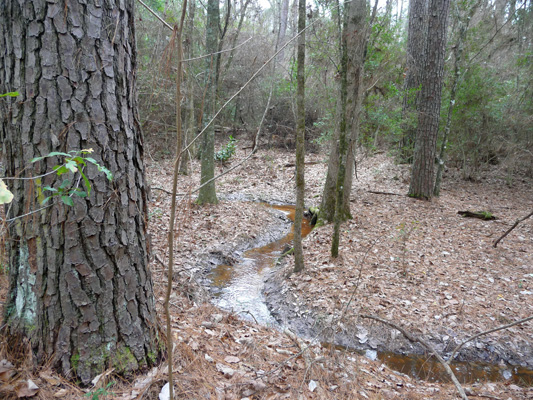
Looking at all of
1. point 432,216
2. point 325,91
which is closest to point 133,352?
point 432,216

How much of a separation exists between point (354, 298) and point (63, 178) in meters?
4.18

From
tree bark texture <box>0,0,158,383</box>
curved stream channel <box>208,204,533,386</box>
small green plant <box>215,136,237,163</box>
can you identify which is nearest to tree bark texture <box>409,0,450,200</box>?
curved stream channel <box>208,204,533,386</box>

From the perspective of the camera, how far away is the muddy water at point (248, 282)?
485cm

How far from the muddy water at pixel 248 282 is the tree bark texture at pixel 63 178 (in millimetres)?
2493

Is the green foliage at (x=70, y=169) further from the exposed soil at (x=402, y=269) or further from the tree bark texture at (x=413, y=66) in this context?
the tree bark texture at (x=413, y=66)

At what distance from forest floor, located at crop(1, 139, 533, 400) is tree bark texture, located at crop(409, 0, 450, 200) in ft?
3.15

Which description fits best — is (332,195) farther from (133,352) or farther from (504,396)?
(133,352)

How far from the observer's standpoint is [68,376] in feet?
5.80

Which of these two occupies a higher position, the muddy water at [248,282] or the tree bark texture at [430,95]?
the tree bark texture at [430,95]

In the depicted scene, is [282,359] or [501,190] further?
[501,190]

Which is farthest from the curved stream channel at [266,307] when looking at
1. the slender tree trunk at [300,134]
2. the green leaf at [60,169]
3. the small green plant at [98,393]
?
the green leaf at [60,169]

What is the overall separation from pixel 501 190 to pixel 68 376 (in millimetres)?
12080

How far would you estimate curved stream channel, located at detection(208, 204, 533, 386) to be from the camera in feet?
12.2

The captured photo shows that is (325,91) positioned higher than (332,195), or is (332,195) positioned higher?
(325,91)
